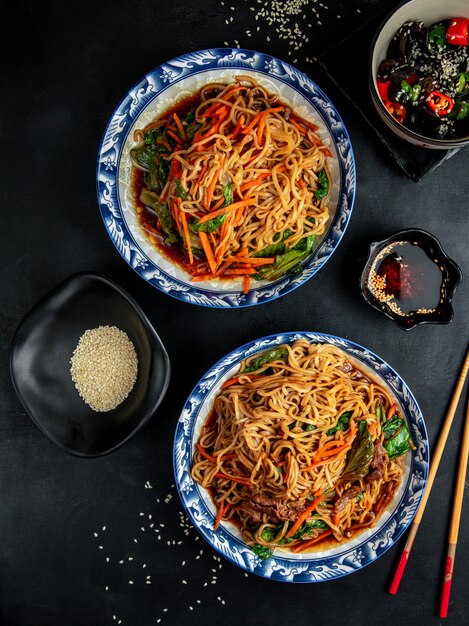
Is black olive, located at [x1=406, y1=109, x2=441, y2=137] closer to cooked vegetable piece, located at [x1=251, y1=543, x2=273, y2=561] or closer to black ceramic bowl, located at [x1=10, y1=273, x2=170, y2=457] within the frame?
black ceramic bowl, located at [x1=10, y1=273, x2=170, y2=457]

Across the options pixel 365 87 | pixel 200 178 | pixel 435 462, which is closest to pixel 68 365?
pixel 200 178

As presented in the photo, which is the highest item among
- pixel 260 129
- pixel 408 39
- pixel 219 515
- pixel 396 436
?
pixel 260 129

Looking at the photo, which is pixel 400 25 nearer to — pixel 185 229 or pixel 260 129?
pixel 260 129

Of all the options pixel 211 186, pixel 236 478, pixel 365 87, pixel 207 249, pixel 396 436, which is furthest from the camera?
pixel 365 87

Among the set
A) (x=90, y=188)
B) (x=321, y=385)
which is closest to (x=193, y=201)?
(x=90, y=188)

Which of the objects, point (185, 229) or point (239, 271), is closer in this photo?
point (185, 229)
